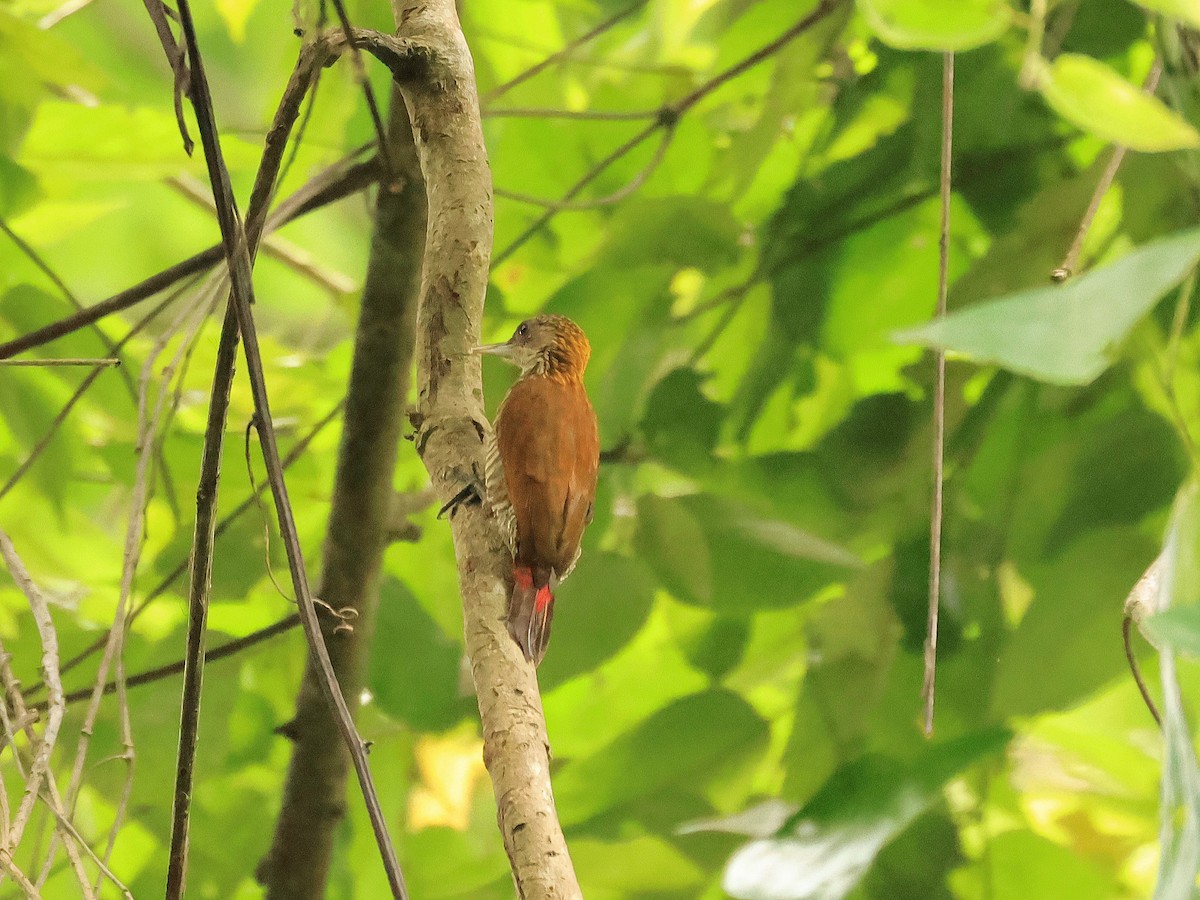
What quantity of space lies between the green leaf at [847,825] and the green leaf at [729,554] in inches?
10.2

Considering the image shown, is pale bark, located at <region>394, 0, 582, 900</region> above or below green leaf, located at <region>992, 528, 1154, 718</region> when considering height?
above

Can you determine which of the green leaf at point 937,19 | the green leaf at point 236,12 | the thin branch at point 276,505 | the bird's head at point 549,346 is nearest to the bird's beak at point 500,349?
the bird's head at point 549,346

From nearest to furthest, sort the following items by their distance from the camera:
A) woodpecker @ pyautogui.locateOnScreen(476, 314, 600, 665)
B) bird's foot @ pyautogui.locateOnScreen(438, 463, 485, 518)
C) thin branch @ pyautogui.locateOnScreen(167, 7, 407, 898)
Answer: thin branch @ pyautogui.locateOnScreen(167, 7, 407, 898) < bird's foot @ pyautogui.locateOnScreen(438, 463, 485, 518) < woodpecker @ pyautogui.locateOnScreen(476, 314, 600, 665)

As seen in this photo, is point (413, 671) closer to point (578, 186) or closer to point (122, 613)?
point (122, 613)

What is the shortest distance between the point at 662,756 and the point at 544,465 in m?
0.40

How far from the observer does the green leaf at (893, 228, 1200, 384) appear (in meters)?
0.39

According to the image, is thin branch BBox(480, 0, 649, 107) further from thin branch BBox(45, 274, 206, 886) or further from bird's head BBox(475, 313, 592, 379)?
thin branch BBox(45, 274, 206, 886)

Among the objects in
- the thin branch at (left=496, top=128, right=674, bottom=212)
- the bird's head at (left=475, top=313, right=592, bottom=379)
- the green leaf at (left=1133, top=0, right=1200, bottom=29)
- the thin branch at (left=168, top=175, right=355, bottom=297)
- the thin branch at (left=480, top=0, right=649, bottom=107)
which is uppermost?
the thin branch at (left=168, top=175, right=355, bottom=297)

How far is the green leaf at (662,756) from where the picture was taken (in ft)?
4.40

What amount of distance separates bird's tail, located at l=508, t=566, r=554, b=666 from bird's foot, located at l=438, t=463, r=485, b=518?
0.26ft

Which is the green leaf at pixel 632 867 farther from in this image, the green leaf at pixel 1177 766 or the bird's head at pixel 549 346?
the green leaf at pixel 1177 766

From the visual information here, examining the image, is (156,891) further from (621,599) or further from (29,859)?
(621,599)

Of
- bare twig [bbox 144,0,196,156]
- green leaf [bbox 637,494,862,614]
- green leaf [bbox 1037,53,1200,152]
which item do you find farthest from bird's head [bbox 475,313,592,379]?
green leaf [bbox 1037,53,1200,152]

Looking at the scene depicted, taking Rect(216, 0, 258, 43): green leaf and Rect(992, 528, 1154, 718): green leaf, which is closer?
Rect(992, 528, 1154, 718): green leaf
